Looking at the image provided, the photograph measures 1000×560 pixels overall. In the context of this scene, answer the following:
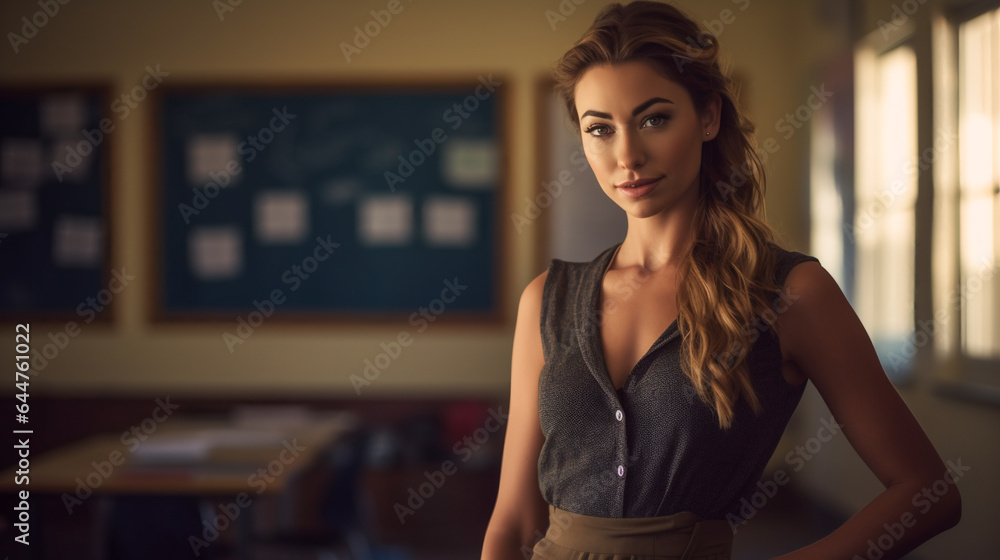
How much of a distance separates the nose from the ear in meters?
0.13

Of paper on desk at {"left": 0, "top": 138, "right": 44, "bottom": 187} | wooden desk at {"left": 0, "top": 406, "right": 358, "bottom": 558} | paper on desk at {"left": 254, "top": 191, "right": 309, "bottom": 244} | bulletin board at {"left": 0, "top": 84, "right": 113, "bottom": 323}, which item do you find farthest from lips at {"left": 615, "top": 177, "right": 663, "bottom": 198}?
paper on desk at {"left": 0, "top": 138, "right": 44, "bottom": 187}

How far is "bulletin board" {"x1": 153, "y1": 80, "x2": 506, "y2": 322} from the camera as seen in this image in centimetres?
457

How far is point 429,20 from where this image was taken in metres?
4.54

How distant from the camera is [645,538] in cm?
106

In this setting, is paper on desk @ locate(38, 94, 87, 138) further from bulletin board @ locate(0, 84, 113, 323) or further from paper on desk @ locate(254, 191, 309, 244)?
paper on desk @ locate(254, 191, 309, 244)

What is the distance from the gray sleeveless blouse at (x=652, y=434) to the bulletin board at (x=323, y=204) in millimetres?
3425

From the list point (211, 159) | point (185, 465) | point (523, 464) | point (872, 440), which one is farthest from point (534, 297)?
point (211, 159)

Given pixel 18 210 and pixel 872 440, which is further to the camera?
pixel 18 210

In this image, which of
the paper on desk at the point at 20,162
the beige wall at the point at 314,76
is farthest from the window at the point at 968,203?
the paper on desk at the point at 20,162

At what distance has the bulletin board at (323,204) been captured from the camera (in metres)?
4.57

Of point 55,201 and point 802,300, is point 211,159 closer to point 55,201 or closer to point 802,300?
point 55,201

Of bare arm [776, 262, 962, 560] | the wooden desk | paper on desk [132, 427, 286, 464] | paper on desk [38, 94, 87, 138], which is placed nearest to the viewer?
bare arm [776, 262, 962, 560]

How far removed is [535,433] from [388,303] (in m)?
3.46

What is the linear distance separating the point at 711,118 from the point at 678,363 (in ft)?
1.15
